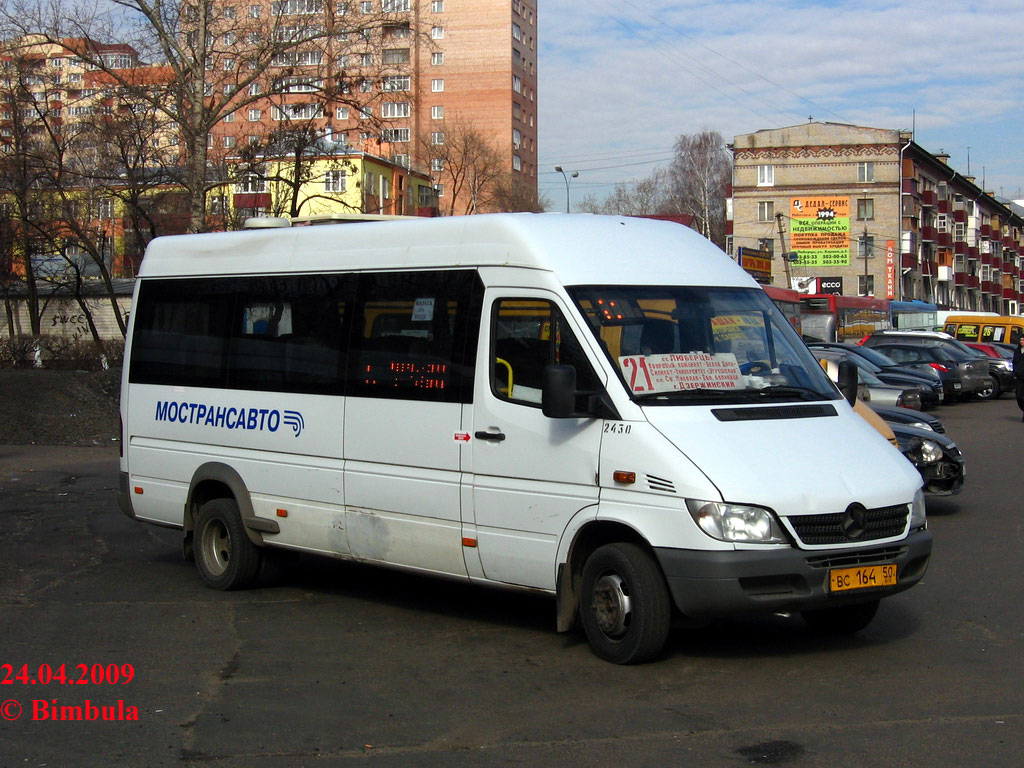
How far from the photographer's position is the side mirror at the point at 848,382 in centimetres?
800

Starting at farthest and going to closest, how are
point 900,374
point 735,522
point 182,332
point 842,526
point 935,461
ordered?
point 900,374 → point 935,461 → point 182,332 → point 842,526 → point 735,522

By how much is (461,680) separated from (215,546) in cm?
345

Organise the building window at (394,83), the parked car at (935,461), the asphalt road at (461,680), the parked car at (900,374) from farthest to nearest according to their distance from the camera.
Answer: the building window at (394,83)
the parked car at (900,374)
the parked car at (935,461)
the asphalt road at (461,680)

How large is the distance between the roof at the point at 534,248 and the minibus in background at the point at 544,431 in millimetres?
18

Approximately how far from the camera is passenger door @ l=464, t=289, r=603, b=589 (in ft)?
22.1

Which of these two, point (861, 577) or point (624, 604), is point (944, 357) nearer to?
point (861, 577)

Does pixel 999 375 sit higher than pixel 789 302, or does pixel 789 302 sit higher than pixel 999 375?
pixel 789 302

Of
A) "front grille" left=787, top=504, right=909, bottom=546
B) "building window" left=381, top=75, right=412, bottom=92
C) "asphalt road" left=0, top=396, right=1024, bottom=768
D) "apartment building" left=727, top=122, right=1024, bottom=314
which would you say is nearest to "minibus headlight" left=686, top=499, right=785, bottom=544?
"front grille" left=787, top=504, right=909, bottom=546

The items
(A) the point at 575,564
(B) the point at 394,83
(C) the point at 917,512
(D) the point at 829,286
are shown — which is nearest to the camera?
(C) the point at 917,512

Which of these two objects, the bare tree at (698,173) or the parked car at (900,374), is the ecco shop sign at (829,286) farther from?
the parked car at (900,374)

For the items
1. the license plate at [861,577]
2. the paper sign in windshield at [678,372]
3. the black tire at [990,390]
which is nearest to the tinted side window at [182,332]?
the paper sign in windshield at [678,372]

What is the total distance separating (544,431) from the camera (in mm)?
6859

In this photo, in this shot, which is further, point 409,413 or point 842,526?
point 409,413

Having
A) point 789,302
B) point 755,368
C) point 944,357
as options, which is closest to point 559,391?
point 755,368
